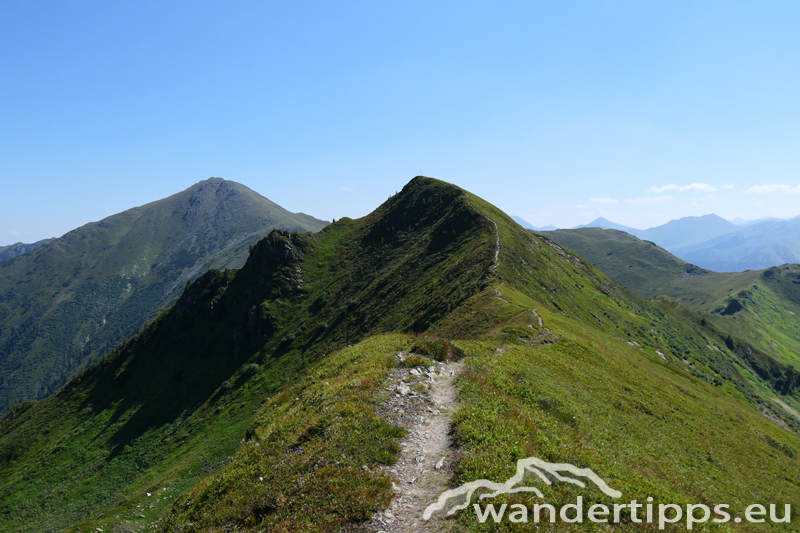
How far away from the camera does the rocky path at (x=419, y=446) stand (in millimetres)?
11016

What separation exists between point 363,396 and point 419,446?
4.18 m

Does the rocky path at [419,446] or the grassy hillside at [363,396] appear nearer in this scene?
the rocky path at [419,446]

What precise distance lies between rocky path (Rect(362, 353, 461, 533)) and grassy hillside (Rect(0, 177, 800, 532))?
570mm

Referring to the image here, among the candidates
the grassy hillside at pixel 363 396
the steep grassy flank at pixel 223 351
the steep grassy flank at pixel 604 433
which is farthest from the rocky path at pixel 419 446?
the steep grassy flank at pixel 223 351

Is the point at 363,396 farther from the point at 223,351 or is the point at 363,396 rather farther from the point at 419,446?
the point at 223,351

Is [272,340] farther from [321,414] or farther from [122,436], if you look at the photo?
[321,414]

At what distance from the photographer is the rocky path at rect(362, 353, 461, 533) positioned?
11016mm

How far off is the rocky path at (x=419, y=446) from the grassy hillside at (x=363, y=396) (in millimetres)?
570

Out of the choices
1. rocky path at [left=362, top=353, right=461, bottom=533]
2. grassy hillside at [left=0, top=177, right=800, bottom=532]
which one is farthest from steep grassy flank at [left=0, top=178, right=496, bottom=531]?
rocky path at [left=362, top=353, right=461, bottom=533]

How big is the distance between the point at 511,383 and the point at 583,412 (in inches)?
203

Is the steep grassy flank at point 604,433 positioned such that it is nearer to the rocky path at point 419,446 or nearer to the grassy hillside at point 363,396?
the grassy hillside at point 363,396

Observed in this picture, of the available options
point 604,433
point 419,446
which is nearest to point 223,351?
point 419,446

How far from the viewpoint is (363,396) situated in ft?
58.4

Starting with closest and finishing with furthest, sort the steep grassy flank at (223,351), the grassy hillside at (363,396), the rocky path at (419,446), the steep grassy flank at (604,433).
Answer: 1. the rocky path at (419,446)
2. the steep grassy flank at (604,433)
3. the grassy hillside at (363,396)
4. the steep grassy flank at (223,351)
